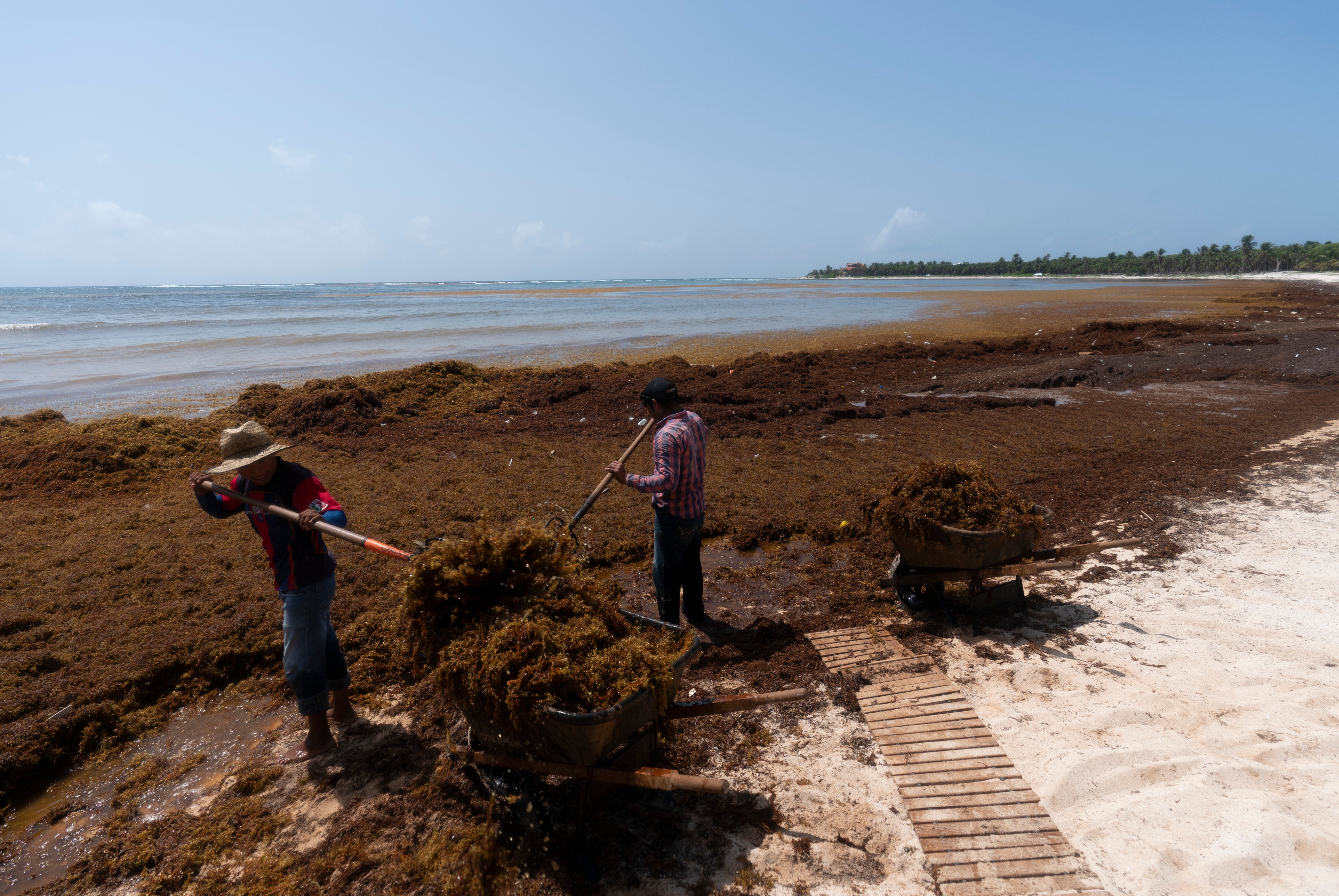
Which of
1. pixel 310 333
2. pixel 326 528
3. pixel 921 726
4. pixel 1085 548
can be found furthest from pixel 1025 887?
pixel 310 333

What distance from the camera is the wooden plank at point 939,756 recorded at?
137 inches

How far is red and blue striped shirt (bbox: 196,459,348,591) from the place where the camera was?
3.53m

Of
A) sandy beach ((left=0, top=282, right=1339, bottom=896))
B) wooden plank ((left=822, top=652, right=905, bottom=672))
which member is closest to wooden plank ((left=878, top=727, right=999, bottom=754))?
sandy beach ((left=0, top=282, right=1339, bottom=896))

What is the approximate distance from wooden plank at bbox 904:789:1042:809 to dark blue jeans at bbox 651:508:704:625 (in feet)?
6.12

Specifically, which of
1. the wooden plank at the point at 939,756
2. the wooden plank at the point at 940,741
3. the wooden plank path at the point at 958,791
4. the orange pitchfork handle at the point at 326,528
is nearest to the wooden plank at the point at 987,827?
the wooden plank path at the point at 958,791

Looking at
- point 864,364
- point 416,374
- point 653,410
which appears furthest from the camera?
point 864,364

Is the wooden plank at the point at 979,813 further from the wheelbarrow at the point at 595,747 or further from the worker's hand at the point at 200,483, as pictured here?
the worker's hand at the point at 200,483

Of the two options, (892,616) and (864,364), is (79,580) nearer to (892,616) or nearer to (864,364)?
(892,616)

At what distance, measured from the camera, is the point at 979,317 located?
3247cm

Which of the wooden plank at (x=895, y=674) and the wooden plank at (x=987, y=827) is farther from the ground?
the wooden plank at (x=895, y=674)

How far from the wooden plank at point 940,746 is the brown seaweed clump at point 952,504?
1.44 metres

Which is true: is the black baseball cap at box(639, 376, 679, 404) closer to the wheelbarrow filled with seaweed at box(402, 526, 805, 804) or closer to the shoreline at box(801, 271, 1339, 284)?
the wheelbarrow filled with seaweed at box(402, 526, 805, 804)

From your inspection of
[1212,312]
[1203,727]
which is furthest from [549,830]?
[1212,312]

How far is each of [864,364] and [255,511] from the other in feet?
50.5
